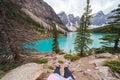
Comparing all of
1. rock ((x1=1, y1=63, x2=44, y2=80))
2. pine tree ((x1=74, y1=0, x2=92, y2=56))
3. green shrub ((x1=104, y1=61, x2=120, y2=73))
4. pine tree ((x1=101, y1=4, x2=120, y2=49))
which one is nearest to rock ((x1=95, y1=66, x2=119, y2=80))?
green shrub ((x1=104, y1=61, x2=120, y2=73))

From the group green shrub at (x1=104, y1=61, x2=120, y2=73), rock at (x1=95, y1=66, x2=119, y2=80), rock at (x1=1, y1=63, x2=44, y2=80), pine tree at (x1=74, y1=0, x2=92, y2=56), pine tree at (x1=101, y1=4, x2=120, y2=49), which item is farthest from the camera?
pine tree at (x1=74, y1=0, x2=92, y2=56)

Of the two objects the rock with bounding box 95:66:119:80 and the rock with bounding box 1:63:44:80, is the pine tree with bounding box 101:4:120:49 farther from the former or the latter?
the rock with bounding box 1:63:44:80

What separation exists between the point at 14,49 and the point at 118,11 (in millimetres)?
14512

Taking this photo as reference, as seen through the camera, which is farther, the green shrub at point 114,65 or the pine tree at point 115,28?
the pine tree at point 115,28

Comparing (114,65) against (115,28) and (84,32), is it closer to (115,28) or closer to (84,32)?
(115,28)

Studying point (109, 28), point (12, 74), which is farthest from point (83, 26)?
point (12, 74)

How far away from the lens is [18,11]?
14961 millimetres

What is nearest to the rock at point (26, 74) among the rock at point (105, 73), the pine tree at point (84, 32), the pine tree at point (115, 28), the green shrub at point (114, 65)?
the rock at point (105, 73)

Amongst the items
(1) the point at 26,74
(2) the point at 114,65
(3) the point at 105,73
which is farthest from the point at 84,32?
(1) the point at 26,74

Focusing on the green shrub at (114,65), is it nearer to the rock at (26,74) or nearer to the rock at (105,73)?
the rock at (105,73)

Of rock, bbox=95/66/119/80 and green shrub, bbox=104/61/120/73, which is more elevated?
green shrub, bbox=104/61/120/73

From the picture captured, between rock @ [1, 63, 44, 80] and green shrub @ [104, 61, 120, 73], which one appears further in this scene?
green shrub @ [104, 61, 120, 73]

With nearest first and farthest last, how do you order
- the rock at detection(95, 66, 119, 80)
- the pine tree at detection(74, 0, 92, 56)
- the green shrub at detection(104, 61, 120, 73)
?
the rock at detection(95, 66, 119, 80) < the green shrub at detection(104, 61, 120, 73) < the pine tree at detection(74, 0, 92, 56)

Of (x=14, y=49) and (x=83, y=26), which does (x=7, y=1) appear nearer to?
(x=14, y=49)
